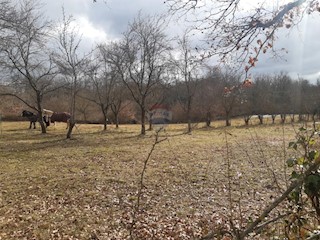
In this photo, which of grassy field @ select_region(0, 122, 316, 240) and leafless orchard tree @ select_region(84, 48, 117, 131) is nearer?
grassy field @ select_region(0, 122, 316, 240)

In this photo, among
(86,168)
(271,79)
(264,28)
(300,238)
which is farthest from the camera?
(271,79)

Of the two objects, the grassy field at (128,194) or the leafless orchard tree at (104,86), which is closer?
the grassy field at (128,194)

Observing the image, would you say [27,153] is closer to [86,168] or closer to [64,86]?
[86,168]

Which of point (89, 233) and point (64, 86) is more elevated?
point (64, 86)

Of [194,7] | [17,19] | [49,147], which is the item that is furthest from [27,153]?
[194,7]

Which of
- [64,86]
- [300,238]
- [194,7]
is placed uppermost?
[64,86]

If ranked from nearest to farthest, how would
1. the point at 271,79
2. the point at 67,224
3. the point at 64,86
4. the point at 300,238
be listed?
the point at 300,238
the point at 67,224
the point at 64,86
the point at 271,79

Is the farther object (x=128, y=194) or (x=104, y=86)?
(x=104, y=86)

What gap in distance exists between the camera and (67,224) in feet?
17.7

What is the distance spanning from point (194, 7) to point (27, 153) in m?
12.8

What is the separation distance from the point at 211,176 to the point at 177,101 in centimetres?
2344

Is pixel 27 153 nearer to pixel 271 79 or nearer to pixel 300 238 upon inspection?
pixel 300 238

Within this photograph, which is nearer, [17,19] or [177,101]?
[17,19]

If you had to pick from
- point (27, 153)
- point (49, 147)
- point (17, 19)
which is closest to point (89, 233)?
point (17, 19)
